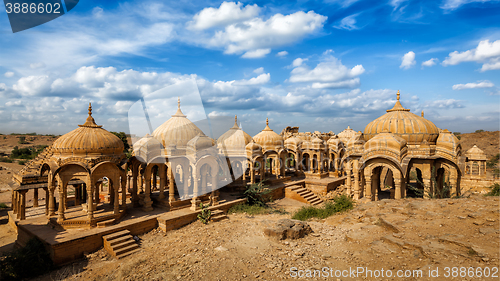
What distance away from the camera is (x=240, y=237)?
10.4 m

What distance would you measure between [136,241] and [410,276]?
9.73m

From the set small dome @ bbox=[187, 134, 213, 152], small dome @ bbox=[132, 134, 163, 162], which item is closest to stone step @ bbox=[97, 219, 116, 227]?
small dome @ bbox=[132, 134, 163, 162]

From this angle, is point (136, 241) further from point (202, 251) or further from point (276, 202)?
point (276, 202)

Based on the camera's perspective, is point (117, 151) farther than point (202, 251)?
Yes

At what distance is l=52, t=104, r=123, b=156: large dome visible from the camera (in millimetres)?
11062

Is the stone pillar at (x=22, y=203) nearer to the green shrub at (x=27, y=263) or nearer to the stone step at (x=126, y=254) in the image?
the green shrub at (x=27, y=263)

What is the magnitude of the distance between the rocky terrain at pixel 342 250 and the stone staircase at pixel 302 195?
7575 millimetres

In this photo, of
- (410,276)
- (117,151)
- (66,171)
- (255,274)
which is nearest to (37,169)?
(66,171)

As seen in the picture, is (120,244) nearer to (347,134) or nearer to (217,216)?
(217,216)

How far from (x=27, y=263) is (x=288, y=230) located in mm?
8847

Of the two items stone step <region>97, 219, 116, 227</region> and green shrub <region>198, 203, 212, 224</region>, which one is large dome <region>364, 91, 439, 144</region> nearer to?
green shrub <region>198, 203, 212, 224</region>

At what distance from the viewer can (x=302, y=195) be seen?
19.7 metres

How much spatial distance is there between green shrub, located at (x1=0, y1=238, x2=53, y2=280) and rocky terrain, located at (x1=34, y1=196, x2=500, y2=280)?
18.6 inches

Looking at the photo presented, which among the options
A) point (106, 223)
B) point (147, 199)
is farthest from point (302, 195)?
point (106, 223)
